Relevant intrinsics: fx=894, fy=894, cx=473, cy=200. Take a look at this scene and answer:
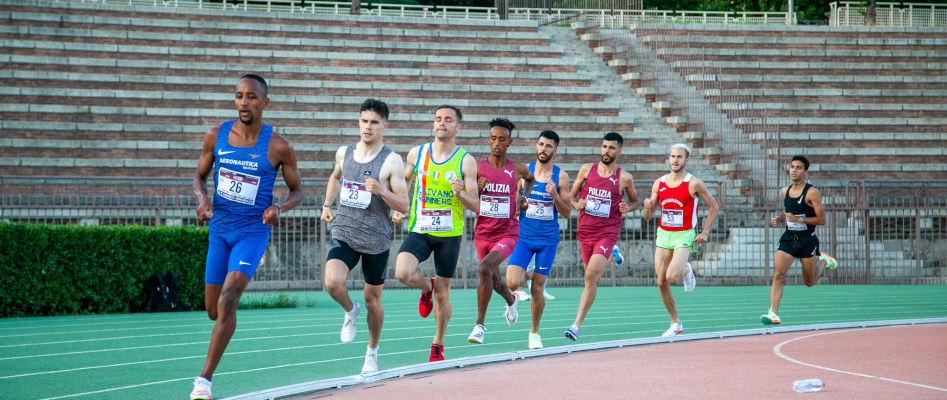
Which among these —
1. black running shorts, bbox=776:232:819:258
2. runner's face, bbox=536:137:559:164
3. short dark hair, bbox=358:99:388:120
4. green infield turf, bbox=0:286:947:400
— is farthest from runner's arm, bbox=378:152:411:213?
black running shorts, bbox=776:232:819:258

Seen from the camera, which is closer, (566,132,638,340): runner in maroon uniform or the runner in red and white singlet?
(566,132,638,340): runner in maroon uniform

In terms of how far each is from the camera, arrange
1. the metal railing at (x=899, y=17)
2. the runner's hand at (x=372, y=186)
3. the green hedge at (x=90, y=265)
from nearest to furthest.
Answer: the runner's hand at (x=372, y=186), the green hedge at (x=90, y=265), the metal railing at (x=899, y=17)

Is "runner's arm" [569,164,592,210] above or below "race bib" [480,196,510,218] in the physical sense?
above

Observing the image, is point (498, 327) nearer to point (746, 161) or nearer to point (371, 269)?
point (371, 269)

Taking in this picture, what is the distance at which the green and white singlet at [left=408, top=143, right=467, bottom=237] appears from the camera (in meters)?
7.67

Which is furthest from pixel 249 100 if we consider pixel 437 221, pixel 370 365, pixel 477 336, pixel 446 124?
pixel 477 336

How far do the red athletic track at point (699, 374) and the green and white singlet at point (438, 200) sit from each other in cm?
123

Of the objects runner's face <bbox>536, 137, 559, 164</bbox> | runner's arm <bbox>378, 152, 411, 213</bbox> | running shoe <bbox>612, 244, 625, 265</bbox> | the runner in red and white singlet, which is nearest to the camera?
runner's arm <bbox>378, 152, 411, 213</bbox>

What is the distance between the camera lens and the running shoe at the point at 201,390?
5.62m

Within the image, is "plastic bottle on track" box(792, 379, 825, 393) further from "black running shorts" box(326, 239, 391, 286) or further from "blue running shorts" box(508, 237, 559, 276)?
"blue running shorts" box(508, 237, 559, 276)

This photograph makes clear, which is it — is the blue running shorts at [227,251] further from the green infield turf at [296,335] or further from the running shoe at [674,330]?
the running shoe at [674,330]

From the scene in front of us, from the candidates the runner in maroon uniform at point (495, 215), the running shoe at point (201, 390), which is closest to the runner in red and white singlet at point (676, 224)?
the runner in maroon uniform at point (495, 215)

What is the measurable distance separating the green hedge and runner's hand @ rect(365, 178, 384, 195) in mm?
7712

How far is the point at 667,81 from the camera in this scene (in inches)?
1101
